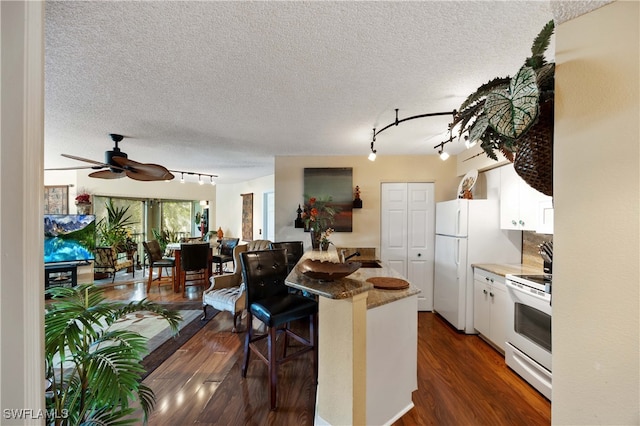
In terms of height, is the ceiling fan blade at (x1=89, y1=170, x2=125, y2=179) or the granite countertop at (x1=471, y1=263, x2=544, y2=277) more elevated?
the ceiling fan blade at (x1=89, y1=170, x2=125, y2=179)

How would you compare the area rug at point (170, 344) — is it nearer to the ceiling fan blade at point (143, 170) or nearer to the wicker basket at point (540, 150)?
the ceiling fan blade at point (143, 170)

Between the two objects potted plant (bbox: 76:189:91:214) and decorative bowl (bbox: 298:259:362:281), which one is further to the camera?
potted plant (bbox: 76:189:91:214)

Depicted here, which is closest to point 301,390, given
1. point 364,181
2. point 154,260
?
point 364,181

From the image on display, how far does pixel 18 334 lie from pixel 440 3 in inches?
74.3

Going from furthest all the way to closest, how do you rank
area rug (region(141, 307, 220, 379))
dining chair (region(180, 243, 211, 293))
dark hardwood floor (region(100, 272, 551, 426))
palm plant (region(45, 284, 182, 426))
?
dining chair (region(180, 243, 211, 293)), area rug (region(141, 307, 220, 379)), dark hardwood floor (region(100, 272, 551, 426)), palm plant (region(45, 284, 182, 426))

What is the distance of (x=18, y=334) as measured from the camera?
650mm

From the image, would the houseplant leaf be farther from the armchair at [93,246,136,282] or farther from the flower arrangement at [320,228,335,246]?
the armchair at [93,246,136,282]

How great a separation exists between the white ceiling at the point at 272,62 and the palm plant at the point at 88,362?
134 centimetres

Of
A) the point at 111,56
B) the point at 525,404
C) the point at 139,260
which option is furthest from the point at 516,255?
the point at 139,260

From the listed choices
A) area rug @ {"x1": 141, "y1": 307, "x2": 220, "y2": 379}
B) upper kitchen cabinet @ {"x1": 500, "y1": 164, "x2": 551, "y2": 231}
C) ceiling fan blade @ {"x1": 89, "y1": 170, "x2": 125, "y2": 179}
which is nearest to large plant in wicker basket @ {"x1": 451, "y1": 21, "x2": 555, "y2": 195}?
upper kitchen cabinet @ {"x1": 500, "y1": 164, "x2": 551, "y2": 231}

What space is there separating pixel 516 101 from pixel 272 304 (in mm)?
1826

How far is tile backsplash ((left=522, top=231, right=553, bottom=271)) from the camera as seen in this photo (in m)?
2.81

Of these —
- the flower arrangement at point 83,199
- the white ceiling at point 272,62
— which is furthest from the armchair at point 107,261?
the white ceiling at point 272,62

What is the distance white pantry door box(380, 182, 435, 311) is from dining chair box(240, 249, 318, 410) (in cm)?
208
